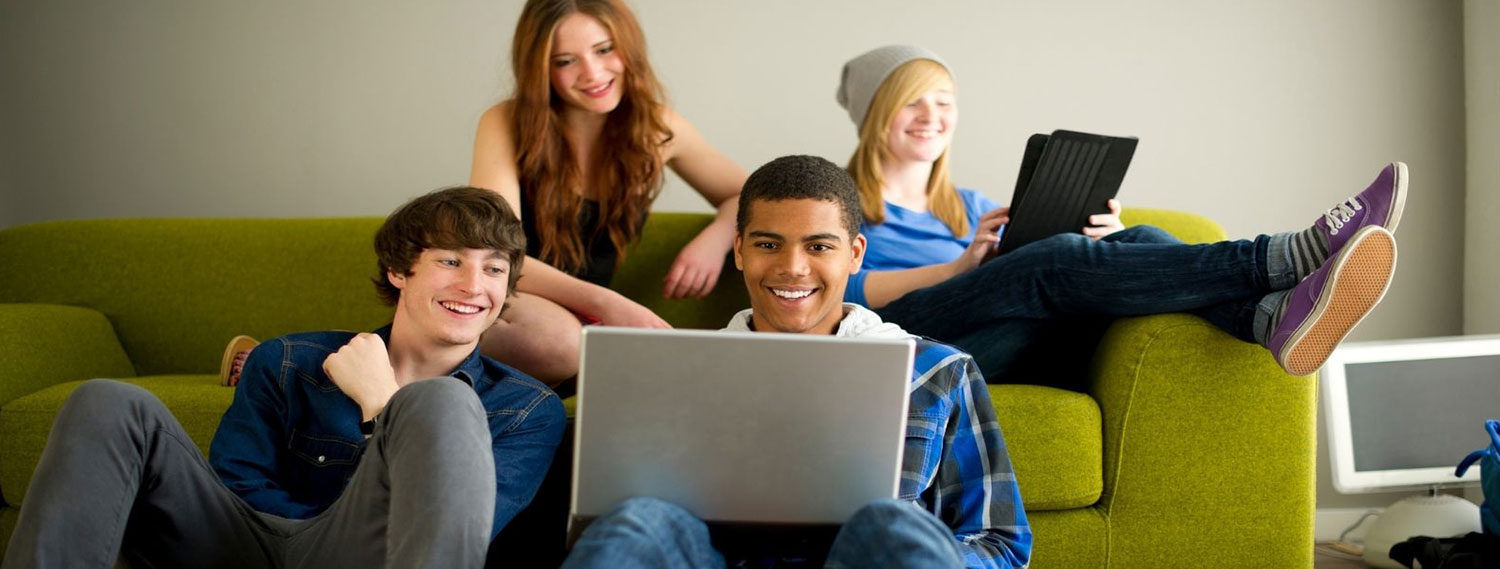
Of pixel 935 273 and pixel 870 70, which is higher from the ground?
pixel 870 70

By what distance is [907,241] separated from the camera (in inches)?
95.5

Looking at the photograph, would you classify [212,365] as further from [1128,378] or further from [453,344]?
[1128,378]

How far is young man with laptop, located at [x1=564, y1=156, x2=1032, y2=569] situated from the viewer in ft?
3.51

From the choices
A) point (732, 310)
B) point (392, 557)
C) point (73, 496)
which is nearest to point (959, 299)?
point (732, 310)

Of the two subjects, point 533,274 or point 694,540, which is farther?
point 533,274

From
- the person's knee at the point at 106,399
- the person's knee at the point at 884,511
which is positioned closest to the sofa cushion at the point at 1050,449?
the person's knee at the point at 884,511

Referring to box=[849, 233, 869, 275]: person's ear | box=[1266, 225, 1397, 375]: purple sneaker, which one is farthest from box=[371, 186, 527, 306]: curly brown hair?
box=[1266, 225, 1397, 375]: purple sneaker

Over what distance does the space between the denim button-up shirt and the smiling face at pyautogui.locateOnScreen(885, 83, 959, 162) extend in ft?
3.67

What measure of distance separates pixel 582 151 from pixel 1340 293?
1.40 metres

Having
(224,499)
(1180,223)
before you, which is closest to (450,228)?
(224,499)

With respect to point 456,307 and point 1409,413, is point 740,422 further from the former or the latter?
point 1409,413

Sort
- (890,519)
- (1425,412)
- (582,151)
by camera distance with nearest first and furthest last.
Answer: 1. (890,519)
2. (582,151)
3. (1425,412)

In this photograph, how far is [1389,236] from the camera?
1.62m

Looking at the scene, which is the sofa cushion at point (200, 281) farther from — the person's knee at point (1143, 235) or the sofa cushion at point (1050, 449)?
the person's knee at point (1143, 235)
